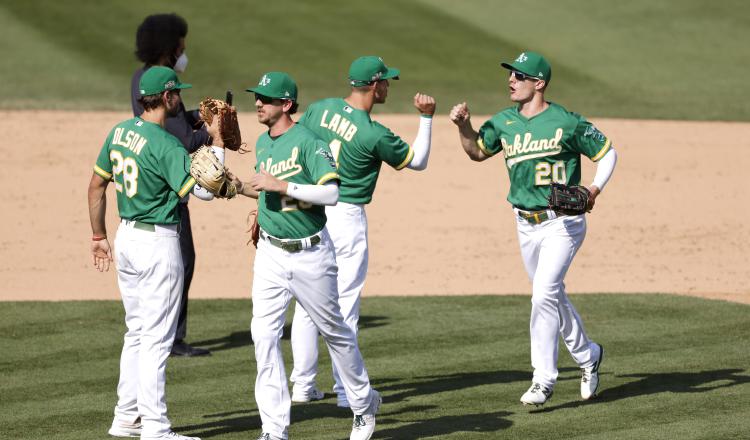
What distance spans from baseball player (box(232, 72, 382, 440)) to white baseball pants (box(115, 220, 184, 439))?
0.52m

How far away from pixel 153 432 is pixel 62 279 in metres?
7.55

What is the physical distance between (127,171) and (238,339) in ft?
13.1

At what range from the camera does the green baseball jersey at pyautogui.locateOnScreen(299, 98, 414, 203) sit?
905 cm

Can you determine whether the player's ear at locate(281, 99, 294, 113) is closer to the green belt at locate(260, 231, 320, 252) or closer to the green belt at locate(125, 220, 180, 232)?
the green belt at locate(260, 231, 320, 252)

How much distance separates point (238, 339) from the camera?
11.6 metres

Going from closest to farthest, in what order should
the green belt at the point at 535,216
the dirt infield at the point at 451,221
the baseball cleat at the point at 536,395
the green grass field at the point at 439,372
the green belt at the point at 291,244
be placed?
the green belt at the point at 291,244 → the green grass field at the point at 439,372 → the baseball cleat at the point at 536,395 → the green belt at the point at 535,216 → the dirt infield at the point at 451,221

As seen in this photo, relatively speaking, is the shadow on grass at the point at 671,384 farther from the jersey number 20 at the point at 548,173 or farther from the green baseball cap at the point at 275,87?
the green baseball cap at the point at 275,87

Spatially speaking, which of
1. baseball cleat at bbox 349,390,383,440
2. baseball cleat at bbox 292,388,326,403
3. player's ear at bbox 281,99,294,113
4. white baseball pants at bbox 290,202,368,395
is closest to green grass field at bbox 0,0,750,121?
baseball cleat at bbox 292,388,326,403

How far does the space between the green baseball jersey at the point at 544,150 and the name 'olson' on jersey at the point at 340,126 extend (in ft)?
3.67

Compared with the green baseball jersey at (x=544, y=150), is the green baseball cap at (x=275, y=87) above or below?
above

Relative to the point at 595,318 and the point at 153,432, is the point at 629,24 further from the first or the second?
the point at 153,432

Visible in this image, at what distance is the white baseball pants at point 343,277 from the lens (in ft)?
30.0

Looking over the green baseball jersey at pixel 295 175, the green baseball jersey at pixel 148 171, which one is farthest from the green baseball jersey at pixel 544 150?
the green baseball jersey at pixel 148 171

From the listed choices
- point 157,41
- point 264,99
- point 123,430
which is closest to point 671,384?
point 264,99
